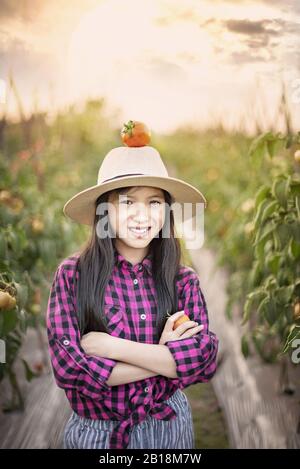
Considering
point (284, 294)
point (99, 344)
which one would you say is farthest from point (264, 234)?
point (99, 344)

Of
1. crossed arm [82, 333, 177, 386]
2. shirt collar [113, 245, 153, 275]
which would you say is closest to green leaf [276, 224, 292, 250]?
shirt collar [113, 245, 153, 275]

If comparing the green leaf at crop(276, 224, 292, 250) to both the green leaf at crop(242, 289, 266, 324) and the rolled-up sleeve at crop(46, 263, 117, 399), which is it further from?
→ the rolled-up sleeve at crop(46, 263, 117, 399)

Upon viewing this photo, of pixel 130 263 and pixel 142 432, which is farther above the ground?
pixel 130 263

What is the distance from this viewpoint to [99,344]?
1058 mm

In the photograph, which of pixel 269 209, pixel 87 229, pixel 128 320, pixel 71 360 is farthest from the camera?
pixel 87 229

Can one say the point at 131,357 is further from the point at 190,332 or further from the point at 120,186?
the point at 120,186

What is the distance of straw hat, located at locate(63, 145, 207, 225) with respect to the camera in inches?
42.6

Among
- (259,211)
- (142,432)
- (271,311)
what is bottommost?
(142,432)

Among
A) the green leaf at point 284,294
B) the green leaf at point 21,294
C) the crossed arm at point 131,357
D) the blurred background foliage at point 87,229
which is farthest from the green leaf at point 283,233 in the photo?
the green leaf at point 21,294

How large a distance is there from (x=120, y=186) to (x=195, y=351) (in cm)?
38
